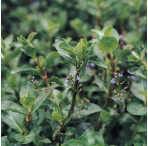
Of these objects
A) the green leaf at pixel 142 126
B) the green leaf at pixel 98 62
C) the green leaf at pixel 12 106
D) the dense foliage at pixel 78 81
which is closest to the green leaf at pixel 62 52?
the dense foliage at pixel 78 81

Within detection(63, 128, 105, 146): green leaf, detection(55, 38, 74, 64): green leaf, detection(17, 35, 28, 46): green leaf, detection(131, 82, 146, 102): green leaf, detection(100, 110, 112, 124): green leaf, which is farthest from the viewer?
detection(131, 82, 146, 102): green leaf

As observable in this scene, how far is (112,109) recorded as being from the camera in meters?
1.66

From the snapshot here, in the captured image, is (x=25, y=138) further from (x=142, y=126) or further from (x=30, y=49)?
(x=142, y=126)

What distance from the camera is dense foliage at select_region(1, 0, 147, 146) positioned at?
1381 millimetres

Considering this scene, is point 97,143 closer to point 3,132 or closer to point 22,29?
point 3,132

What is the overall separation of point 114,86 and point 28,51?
587mm

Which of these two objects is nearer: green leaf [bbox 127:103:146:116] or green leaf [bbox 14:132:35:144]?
green leaf [bbox 14:132:35:144]

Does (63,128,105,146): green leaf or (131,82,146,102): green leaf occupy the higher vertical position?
(131,82,146,102): green leaf

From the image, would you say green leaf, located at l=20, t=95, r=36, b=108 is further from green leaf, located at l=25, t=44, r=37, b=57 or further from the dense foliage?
green leaf, located at l=25, t=44, r=37, b=57

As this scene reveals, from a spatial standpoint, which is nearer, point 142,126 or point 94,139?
point 94,139

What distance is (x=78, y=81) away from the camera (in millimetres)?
1398

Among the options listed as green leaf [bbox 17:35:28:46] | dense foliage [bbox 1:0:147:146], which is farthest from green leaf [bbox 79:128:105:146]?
green leaf [bbox 17:35:28:46]

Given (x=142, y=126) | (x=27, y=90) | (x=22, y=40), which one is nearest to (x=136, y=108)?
(x=142, y=126)

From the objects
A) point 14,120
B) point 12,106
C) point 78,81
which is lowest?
point 14,120
